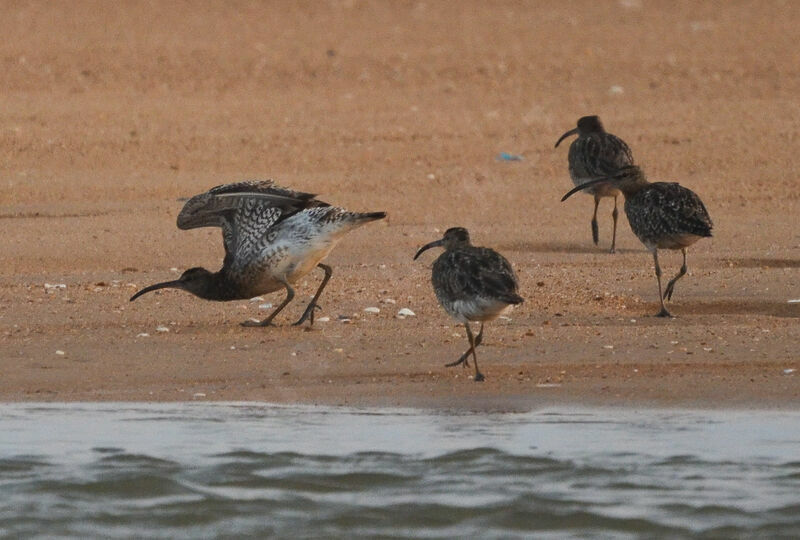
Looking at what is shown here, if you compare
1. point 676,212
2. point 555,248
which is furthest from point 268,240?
point 555,248

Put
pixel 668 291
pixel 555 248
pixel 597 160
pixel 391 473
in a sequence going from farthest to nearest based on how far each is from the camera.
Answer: pixel 597 160 → pixel 555 248 → pixel 668 291 → pixel 391 473

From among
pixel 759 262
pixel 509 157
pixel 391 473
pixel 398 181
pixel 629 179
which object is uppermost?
pixel 509 157

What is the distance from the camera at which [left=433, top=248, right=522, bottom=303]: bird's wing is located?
9.76 meters

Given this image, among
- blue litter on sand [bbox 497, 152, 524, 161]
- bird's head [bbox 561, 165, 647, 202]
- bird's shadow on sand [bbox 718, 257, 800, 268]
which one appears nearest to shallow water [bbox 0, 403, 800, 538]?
bird's head [bbox 561, 165, 647, 202]

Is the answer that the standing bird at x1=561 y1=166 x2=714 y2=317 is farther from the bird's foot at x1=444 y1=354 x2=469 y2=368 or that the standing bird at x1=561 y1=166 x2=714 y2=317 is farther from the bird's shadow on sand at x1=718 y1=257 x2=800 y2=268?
the bird's foot at x1=444 y1=354 x2=469 y2=368

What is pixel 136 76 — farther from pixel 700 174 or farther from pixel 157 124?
pixel 700 174

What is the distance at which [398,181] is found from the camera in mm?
17641

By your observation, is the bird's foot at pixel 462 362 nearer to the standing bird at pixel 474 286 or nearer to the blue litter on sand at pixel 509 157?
the standing bird at pixel 474 286

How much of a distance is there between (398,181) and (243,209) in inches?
232

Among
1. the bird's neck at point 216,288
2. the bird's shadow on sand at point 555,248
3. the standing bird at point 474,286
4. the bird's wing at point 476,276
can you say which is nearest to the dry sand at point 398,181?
the bird's shadow on sand at point 555,248

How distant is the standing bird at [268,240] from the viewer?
456 inches

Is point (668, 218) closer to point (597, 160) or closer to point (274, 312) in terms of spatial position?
point (274, 312)

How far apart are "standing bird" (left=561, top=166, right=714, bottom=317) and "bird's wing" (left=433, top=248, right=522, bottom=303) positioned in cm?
191

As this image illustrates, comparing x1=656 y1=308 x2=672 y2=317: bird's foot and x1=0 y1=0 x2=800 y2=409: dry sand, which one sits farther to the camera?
x1=656 y1=308 x2=672 y2=317: bird's foot
